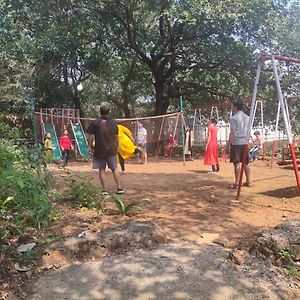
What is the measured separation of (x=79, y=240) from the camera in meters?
3.97

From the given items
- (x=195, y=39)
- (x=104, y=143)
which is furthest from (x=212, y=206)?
(x=195, y=39)

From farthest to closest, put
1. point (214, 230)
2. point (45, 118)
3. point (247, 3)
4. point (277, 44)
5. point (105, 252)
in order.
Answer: point (45, 118) → point (277, 44) → point (247, 3) → point (214, 230) → point (105, 252)

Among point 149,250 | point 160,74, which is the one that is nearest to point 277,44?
point 160,74

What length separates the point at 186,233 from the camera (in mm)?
4617

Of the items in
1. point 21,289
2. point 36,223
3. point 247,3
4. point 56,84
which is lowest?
point 21,289

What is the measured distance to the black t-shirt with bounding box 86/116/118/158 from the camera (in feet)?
21.8

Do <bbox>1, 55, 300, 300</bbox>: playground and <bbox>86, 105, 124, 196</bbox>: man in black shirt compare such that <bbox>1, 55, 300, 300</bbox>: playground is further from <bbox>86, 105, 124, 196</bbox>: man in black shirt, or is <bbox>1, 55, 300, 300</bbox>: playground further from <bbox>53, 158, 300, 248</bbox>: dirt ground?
<bbox>86, 105, 124, 196</bbox>: man in black shirt

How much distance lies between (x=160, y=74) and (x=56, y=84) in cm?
466

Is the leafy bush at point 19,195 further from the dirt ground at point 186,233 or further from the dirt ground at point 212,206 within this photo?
the dirt ground at point 212,206

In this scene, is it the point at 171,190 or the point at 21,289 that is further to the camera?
the point at 171,190

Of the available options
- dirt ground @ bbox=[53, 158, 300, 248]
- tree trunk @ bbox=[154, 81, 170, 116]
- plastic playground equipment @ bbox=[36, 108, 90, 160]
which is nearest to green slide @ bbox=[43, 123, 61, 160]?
plastic playground equipment @ bbox=[36, 108, 90, 160]

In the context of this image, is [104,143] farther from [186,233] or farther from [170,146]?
[170,146]

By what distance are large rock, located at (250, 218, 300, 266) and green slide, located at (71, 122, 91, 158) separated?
Result: 1261 cm

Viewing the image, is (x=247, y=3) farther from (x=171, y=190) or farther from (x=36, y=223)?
(x=36, y=223)
